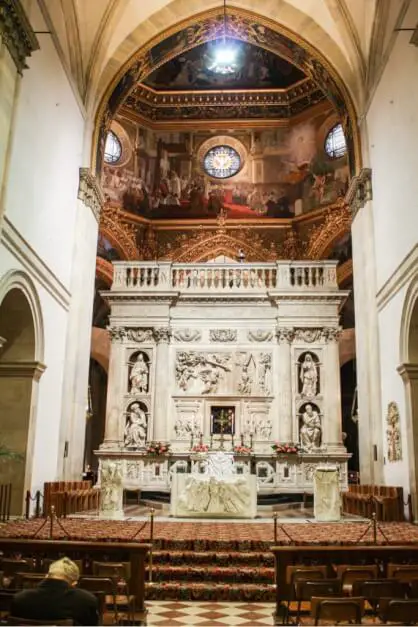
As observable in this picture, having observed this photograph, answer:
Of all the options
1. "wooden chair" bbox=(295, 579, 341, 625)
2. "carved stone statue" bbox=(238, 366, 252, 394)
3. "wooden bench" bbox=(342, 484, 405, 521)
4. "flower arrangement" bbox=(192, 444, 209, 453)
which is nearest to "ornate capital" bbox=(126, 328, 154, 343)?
"carved stone statue" bbox=(238, 366, 252, 394)

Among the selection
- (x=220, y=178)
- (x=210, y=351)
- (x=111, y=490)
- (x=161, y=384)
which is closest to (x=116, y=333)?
(x=161, y=384)

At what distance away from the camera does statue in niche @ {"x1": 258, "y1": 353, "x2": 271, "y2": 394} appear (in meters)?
18.3

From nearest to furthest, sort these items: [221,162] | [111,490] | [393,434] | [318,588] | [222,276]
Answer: [318,588], [111,490], [393,434], [222,276], [221,162]

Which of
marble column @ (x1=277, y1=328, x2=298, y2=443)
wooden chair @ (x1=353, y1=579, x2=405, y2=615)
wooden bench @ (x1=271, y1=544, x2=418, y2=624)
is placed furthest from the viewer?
marble column @ (x1=277, y1=328, x2=298, y2=443)

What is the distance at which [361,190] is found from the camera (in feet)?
52.6

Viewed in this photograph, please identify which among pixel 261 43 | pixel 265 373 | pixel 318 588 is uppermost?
pixel 261 43

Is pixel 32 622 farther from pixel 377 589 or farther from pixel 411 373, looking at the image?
pixel 411 373

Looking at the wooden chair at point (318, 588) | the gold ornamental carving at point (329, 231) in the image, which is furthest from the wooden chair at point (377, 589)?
the gold ornamental carving at point (329, 231)

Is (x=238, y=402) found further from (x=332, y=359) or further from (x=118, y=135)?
(x=118, y=135)

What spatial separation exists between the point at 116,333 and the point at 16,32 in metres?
9.69

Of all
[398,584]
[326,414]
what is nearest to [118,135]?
[326,414]

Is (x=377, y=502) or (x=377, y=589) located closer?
(x=377, y=589)

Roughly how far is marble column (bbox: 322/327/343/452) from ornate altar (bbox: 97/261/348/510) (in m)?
0.03

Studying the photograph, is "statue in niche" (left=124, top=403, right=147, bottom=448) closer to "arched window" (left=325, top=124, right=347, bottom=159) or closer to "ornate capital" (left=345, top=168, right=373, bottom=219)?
"ornate capital" (left=345, top=168, right=373, bottom=219)
